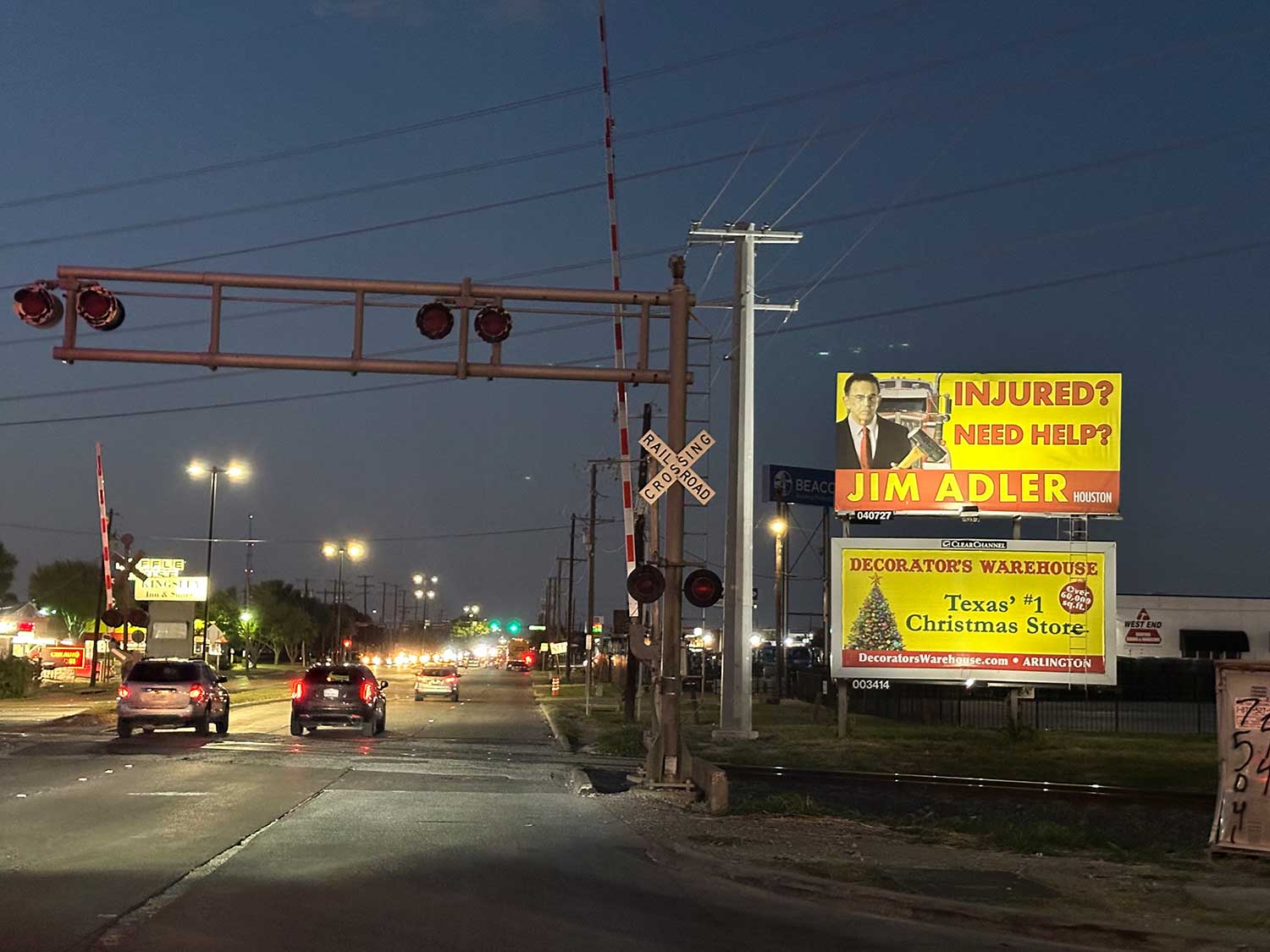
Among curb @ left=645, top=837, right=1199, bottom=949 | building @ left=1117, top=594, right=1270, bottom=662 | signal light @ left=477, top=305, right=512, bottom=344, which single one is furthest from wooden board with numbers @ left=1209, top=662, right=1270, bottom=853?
building @ left=1117, top=594, right=1270, bottom=662

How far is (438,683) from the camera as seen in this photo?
59.5m

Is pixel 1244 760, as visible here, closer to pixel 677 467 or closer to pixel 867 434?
pixel 677 467

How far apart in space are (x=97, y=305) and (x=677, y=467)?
8.03 metres

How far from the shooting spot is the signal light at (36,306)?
19.4 metres

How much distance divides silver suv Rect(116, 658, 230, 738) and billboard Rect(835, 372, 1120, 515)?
16.0 metres

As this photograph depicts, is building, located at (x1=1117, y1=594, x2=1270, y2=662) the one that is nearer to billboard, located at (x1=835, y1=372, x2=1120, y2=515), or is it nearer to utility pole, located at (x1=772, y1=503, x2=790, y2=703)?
utility pole, located at (x1=772, y1=503, x2=790, y2=703)

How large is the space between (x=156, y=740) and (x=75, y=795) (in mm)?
11659

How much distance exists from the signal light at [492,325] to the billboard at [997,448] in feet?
62.2

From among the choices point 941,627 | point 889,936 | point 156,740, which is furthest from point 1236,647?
point 889,936

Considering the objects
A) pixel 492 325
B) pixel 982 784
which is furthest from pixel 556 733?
pixel 492 325

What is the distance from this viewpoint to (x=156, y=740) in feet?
98.4

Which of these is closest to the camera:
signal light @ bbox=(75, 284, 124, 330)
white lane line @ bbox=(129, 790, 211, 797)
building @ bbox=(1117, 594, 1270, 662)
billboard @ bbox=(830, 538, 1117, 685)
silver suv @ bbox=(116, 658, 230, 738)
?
white lane line @ bbox=(129, 790, 211, 797)

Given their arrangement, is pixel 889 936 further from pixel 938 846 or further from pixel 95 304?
pixel 95 304

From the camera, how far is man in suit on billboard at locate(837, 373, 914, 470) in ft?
123
